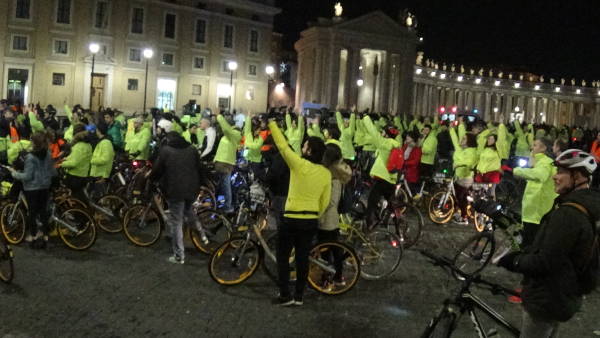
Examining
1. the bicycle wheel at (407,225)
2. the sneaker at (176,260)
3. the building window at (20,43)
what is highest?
the building window at (20,43)

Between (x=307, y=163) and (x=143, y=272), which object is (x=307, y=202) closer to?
(x=307, y=163)

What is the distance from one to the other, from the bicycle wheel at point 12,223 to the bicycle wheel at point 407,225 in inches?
233

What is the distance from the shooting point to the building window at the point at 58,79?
48000 millimetres

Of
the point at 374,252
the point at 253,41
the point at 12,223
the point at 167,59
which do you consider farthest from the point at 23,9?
the point at 374,252

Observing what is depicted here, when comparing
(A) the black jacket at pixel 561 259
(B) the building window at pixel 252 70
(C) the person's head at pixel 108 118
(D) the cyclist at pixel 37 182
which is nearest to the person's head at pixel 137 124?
(C) the person's head at pixel 108 118

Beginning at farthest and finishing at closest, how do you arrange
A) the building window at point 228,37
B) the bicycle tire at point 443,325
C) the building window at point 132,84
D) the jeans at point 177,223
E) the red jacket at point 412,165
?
the building window at point 228,37
the building window at point 132,84
the red jacket at point 412,165
the jeans at point 177,223
the bicycle tire at point 443,325

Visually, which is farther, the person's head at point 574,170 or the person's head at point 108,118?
the person's head at point 108,118

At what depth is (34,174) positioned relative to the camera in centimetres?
912

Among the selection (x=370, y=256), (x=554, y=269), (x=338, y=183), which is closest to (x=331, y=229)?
(x=338, y=183)

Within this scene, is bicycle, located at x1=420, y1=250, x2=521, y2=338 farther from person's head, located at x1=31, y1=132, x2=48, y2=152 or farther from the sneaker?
person's head, located at x1=31, y1=132, x2=48, y2=152

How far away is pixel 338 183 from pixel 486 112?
403 ft

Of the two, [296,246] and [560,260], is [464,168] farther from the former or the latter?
[560,260]

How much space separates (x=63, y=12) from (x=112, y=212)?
140 feet

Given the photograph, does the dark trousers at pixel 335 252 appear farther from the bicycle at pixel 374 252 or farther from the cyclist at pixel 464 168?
the cyclist at pixel 464 168
